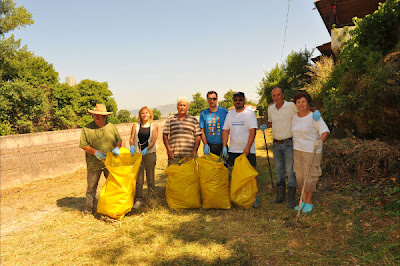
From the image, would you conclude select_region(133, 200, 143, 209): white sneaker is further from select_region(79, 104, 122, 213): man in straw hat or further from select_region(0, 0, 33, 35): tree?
select_region(0, 0, 33, 35): tree

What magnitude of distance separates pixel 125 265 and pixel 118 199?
39.6 inches

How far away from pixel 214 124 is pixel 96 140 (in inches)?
69.0

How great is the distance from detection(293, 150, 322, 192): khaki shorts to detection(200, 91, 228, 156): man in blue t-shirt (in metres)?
1.16

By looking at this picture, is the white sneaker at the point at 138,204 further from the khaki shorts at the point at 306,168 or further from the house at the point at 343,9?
the house at the point at 343,9

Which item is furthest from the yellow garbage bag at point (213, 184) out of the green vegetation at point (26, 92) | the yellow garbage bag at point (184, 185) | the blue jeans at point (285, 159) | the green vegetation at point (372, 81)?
the green vegetation at point (26, 92)

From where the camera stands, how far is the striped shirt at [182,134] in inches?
143

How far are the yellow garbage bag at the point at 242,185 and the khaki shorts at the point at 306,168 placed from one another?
556mm

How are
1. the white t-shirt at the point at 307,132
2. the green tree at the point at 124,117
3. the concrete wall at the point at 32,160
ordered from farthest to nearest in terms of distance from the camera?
the green tree at the point at 124,117
the concrete wall at the point at 32,160
the white t-shirt at the point at 307,132

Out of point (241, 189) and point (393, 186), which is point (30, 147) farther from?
point (393, 186)

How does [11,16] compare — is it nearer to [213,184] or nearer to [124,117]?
[213,184]

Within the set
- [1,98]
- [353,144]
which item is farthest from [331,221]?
[1,98]

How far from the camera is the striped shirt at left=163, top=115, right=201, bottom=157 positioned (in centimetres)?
364

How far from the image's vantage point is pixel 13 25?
12.1 metres

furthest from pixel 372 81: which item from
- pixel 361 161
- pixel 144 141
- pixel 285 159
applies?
pixel 144 141
